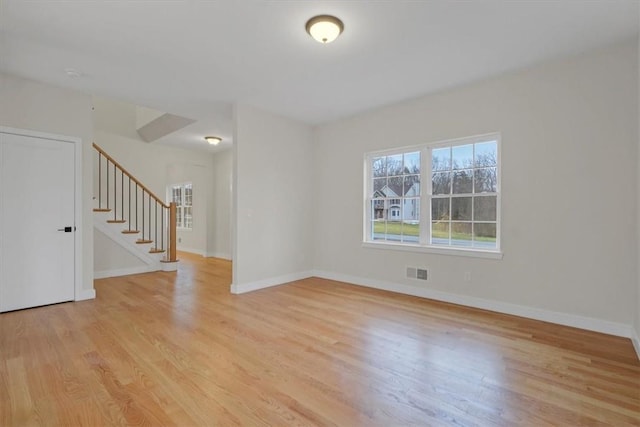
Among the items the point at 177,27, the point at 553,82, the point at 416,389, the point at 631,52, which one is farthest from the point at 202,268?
the point at 631,52

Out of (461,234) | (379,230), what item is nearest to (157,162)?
(379,230)

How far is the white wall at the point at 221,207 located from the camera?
7.72 meters

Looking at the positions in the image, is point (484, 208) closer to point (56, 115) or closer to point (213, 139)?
point (213, 139)

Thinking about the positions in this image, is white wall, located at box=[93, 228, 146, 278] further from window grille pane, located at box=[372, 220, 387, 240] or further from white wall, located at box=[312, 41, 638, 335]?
white wall, located at box=[312, 41, 638, 335]

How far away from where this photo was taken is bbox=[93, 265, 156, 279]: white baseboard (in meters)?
5.41

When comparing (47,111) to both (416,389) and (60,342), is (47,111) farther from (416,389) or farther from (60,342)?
(416,389)

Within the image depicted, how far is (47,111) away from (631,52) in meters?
6.35

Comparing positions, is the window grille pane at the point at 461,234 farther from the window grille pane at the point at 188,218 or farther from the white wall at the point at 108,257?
the window grille pane at the point at 188,218

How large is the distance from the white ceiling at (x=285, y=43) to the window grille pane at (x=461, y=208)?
146 centimetres

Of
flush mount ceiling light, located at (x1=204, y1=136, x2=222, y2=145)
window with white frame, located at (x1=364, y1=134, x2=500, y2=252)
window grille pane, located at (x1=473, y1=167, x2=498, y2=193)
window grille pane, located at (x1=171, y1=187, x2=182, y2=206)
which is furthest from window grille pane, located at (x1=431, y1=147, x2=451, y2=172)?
window grille pane, located at (x1=171, y1=187, x2=182, y2=206)

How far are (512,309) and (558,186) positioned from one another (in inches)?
56.9

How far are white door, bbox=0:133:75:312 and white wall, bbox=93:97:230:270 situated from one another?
68.0 inches

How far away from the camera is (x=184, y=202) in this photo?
891 cm

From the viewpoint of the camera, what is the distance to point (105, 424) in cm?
168
